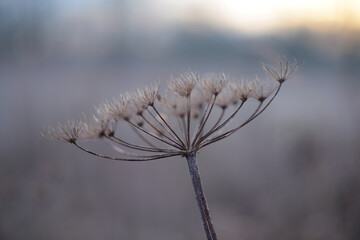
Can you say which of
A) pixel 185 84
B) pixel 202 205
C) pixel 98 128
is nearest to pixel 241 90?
pixel 185 84

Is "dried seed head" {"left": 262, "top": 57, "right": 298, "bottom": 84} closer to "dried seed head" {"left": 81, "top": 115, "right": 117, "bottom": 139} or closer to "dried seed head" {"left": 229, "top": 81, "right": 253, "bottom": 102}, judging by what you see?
"dried seed head" {"left": 229, "top": 81, "right": 253, "bottom": 102}

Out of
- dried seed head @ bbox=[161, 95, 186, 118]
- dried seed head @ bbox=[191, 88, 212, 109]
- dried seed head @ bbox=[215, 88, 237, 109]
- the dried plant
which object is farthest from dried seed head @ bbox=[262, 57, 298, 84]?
dried seed head @ bbox=[161, 95, 186, 118]

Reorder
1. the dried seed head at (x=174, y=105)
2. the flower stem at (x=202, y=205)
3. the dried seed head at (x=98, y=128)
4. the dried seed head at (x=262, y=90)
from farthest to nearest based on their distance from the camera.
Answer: the dried seed head at (x=174, y=105) → the dried seed head at (x=262, y=90) → the dried seed head at (x=98, y=128) → the flower stem at (x=202, y=205)

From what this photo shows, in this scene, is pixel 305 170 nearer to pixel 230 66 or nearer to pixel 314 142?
pixel 314 142

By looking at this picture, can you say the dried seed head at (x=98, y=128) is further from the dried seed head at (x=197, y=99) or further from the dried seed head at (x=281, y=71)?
the dried seed head at (x=281, y=71)

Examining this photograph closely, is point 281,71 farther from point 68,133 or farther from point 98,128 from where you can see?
point 68,133

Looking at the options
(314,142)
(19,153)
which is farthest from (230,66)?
(19,153)

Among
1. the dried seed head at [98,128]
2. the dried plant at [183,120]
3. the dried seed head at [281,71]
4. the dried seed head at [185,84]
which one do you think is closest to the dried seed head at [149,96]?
the dried plant at [183,120]

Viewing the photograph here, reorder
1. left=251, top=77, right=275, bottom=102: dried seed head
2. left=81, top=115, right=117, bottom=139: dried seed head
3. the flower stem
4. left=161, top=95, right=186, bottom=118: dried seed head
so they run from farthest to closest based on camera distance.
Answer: left=161, top=95, right=186, bottom=118: dried seed head, left=251, top=77, right=275, bottom=102: dried seed head, left=81, top=115, right=117, bottom=139: dried seed head, the flower stem

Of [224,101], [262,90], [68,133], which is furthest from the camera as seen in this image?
[224,101]
